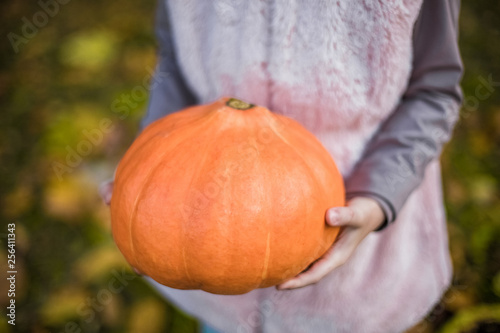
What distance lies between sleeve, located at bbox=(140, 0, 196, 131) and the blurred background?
93 cm

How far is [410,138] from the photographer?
87cm

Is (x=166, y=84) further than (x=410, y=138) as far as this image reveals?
Yes

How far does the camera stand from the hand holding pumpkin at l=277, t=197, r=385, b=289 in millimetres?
768

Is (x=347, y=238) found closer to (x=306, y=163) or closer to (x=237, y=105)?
(x=306, y=163)

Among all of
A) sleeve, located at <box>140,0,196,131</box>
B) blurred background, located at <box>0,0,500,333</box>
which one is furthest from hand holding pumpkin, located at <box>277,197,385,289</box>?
blurred background, located at <box>0,0,500,333</box>

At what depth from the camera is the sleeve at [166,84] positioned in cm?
105

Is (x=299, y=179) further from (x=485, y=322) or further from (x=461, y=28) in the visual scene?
(x=461, y=28)

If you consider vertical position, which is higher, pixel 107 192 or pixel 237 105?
pixel 237 105

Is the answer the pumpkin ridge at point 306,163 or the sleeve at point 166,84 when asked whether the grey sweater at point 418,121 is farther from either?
the sleeve at point 166,84

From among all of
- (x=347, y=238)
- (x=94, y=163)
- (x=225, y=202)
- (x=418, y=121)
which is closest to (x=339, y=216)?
(x=347, y=238)

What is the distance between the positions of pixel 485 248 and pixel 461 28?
56.7 inches

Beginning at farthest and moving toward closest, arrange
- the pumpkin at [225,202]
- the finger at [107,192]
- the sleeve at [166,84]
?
the sleeve at [166,84] → the finger at [107,192] → the pumpkin at [225,202]

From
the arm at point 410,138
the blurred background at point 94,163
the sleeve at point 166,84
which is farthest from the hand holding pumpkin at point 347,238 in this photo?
the blurred background at point 94,163

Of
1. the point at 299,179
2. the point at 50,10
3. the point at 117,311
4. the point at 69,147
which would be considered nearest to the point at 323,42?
the point at 299,179
